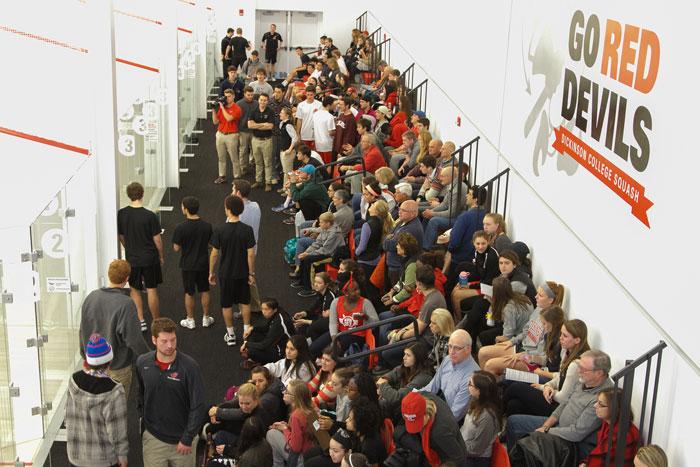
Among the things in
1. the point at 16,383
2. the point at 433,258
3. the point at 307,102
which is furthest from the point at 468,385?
the point at 307,102

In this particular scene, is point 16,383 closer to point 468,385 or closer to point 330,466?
point 330,466

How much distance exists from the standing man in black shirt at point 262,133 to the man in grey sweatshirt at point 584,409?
8.68 meters

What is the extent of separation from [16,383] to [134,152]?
478 centimetres

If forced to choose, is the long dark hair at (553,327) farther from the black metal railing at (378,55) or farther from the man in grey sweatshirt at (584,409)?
the black metal railing at (378,55)

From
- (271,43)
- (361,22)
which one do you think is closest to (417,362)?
(271,43)

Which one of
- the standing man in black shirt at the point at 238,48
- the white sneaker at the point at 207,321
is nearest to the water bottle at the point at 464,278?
the white sneaker at the point at 207,321

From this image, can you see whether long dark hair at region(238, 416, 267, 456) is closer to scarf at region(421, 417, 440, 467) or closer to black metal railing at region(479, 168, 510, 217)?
scarf at region(421, 417, 440, 467)

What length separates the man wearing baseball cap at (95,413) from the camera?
6.00 meters

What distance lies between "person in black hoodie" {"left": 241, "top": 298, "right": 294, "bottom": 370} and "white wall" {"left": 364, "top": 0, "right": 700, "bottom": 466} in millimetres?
2342

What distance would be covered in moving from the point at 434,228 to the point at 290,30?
15.4 metres

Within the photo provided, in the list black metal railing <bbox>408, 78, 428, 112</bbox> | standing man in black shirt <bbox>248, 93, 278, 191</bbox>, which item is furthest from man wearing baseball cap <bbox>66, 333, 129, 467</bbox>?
black metal railing <bbox>408, 78, 428, 112</bbox>

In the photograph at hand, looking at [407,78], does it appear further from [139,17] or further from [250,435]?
[250,435]

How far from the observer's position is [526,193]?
29.3ft

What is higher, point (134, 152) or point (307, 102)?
point (307, 102)
